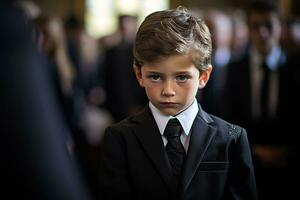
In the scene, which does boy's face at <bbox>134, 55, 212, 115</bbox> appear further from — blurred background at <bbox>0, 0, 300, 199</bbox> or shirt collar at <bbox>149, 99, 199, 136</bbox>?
blurred background at <bbox>0, 0, 300, 199</bbox>

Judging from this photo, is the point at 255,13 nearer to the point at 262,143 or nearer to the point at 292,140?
the point at 292,140

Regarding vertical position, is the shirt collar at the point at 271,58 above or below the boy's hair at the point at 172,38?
below

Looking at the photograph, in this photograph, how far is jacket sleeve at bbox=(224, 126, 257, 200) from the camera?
5.14 feet

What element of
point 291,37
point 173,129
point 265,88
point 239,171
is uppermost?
point 173,129

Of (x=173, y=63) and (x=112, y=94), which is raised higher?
(x=173, y=63)

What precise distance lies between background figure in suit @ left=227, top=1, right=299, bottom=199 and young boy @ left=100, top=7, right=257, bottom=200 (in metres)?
0.71

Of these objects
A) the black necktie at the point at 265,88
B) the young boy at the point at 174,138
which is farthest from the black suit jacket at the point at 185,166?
the black necktie at the point at 265,88

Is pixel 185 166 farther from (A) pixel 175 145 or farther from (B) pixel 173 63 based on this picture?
(B) pixel 173 63

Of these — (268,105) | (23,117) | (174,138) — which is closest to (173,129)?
(174,138)

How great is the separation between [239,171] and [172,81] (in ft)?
0.89

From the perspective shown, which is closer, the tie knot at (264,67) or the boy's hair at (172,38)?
the boy's hair at (172,38)

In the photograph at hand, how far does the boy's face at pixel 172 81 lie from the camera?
1.53 metres

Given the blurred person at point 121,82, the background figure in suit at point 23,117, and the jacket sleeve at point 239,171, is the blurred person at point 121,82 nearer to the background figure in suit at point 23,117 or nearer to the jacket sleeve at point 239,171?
the jacket sleeve at point 239,171

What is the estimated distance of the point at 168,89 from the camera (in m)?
1.52
